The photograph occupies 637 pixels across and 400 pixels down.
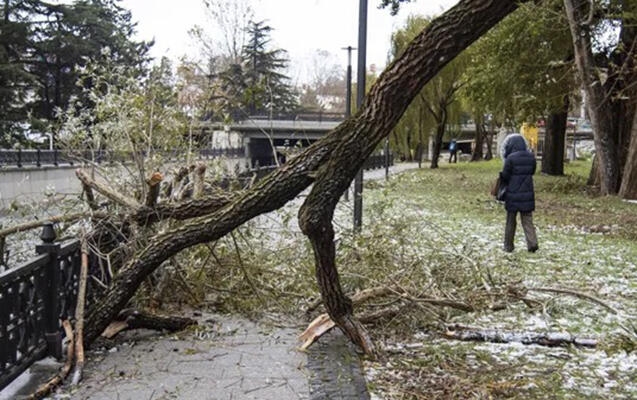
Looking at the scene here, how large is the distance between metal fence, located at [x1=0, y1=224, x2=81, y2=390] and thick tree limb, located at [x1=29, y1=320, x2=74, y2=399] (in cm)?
6

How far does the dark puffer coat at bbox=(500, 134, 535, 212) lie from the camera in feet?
28.3

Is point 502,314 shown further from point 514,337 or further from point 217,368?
point 217,368

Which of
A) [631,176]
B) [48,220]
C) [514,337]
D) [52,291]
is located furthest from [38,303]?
[631,176]

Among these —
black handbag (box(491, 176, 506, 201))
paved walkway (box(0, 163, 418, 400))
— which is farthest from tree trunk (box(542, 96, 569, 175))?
paved walkway (box(0, 163, 418, 400))

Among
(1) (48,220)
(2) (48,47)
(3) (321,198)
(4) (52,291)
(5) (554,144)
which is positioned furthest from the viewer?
(2) (48,47)

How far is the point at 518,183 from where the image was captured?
344 inches

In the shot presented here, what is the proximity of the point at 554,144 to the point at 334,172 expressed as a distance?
2447 cm

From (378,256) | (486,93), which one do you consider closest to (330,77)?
(486,93)

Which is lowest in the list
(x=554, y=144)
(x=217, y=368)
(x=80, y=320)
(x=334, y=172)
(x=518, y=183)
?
(x=217, y=368)

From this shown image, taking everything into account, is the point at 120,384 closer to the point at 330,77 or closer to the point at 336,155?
the point at 336,155

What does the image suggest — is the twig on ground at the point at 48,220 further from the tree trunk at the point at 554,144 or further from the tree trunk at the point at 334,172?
the tree trunk at the point at 554,144

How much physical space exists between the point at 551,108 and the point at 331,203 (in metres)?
18.4

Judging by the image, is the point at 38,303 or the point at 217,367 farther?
the point at 217,367

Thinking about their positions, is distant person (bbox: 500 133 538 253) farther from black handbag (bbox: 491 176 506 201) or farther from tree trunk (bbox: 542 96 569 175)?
tree trunk (bbox: 542 96 569 175)
